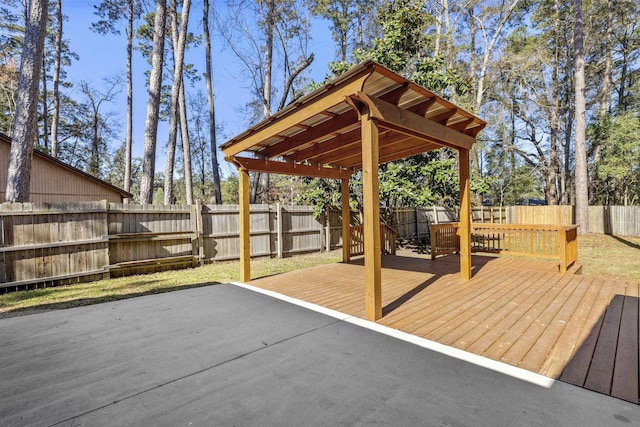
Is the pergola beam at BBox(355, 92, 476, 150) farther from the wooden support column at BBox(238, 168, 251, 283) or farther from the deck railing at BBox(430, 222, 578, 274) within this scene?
the wooden support column at BBox(238, 168, 251, 283)

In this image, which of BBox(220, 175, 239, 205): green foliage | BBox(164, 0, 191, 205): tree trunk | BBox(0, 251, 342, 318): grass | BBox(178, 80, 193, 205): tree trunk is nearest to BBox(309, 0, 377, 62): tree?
BBox(164, 0, 191, 205): tree trunk

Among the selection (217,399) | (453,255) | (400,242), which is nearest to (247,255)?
(217,399)

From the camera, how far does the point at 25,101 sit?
19.0 feet

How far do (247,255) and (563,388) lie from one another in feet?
14.4

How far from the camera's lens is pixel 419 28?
28.6 feet

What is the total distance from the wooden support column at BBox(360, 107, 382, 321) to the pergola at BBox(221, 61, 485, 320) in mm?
10

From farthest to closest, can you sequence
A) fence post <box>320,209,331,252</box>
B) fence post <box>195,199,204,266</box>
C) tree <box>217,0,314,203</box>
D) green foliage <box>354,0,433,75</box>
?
1. tree <box>217,0,314,203</box>
2. fence post <box>320,209,331,252</box>
3. green foliage <box>354,0,433,75</box>
4. fence post <box>195,199,204,266</box>

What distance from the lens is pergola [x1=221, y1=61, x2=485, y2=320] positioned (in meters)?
2.99

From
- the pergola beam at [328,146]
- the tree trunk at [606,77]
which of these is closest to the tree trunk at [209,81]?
the pergola beam at [328,146]

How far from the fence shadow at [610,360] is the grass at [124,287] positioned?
5.07 m

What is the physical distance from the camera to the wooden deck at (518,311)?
6.98 feet

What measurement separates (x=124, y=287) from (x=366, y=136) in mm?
5250

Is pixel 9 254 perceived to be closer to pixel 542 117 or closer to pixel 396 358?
pixel 396 358

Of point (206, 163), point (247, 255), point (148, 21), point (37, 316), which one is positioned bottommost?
point (37, 316)
